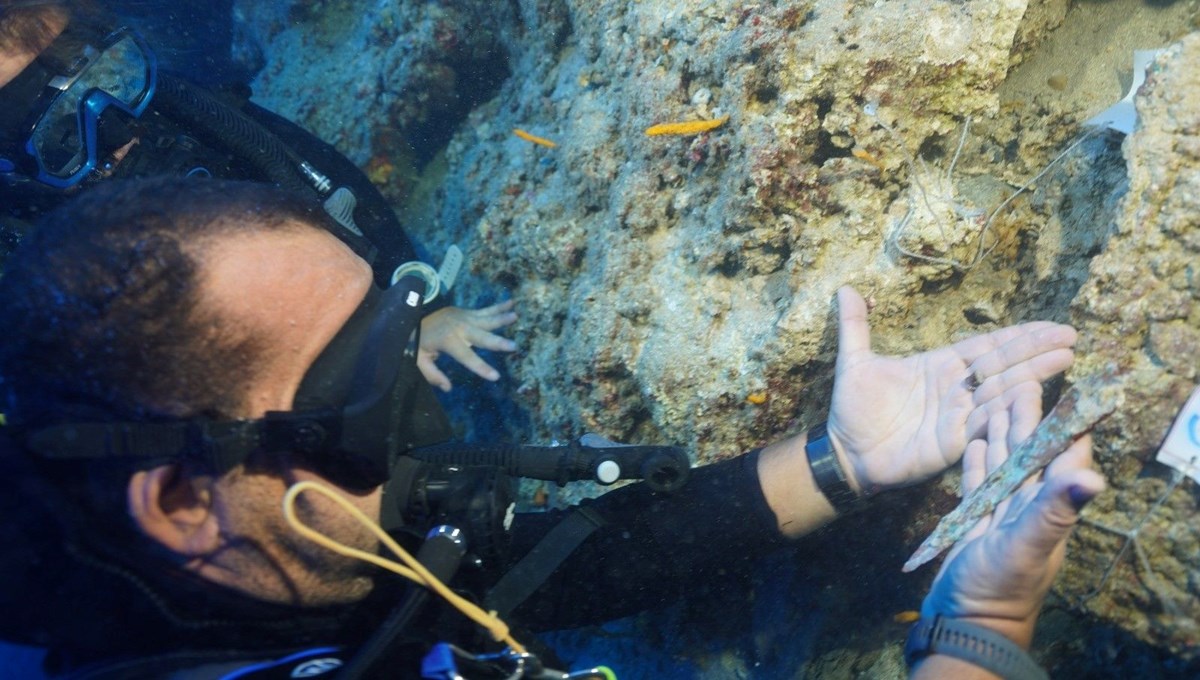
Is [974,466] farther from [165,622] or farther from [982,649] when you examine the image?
[165,622]

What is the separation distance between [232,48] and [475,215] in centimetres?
730

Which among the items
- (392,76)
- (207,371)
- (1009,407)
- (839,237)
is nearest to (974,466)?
(1009,407)

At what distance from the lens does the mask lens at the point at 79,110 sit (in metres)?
3.49

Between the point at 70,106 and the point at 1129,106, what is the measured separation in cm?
492

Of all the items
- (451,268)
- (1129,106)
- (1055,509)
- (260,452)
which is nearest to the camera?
(1055,509)

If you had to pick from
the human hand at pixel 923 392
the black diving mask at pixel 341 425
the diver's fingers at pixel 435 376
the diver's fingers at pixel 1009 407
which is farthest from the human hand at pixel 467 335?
the diver's fingers at pixel 1009 407

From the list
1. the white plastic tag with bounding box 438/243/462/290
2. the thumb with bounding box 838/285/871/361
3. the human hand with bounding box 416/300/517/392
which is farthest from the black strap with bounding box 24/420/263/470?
the white plastic tag with bounding box 438/243/462/290

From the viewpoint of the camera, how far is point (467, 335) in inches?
161

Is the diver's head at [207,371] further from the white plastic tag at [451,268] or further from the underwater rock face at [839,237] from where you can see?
the white plastic tag at [451,268]

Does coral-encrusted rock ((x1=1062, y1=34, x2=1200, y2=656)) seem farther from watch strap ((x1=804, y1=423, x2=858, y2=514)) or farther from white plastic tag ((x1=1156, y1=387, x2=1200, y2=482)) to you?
watch strap ((x1=804, y1=423, x2=858, y2=514))

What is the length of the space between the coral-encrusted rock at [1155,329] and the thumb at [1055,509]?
679 millimetres

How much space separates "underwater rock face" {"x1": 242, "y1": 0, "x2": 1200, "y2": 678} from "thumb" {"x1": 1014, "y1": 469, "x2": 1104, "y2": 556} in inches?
27.1

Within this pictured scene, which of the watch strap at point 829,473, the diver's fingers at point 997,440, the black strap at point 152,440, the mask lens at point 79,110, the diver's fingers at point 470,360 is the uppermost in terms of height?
the mask lens at point 79,110

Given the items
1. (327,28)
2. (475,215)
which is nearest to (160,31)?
(327,28)
